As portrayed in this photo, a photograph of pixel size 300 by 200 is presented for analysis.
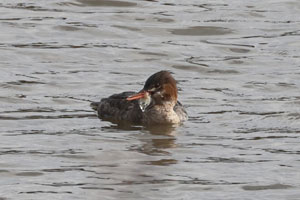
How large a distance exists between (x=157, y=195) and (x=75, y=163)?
1491mm

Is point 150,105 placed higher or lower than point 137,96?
lower

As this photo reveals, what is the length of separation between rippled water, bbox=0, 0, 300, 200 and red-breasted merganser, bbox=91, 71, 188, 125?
25cm

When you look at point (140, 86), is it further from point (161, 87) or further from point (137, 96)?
point (137, 96)

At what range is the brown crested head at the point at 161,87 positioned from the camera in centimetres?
1505

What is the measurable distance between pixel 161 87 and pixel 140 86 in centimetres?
208

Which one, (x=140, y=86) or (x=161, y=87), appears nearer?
(x=161, y=87)

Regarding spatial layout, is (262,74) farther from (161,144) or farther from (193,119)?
(161,144)

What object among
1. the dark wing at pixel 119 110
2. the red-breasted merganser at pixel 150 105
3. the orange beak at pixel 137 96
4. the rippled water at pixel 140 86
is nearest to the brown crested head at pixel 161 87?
the red-breasted merganser at pixel 150 105

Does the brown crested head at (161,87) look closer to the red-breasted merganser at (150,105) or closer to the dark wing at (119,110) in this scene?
the red-breasted merganser at (150,105)

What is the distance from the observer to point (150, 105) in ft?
50.2

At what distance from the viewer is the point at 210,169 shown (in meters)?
12.1

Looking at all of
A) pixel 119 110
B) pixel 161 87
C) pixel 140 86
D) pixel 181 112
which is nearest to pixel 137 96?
pixel 161 87

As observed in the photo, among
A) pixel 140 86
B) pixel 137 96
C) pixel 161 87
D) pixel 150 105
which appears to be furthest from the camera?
pixel 140 86

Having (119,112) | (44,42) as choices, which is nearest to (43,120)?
(119,112)
